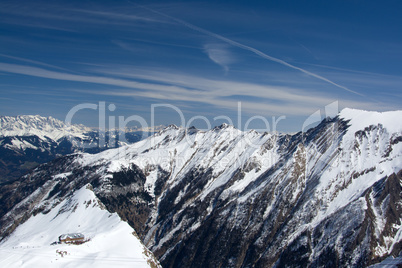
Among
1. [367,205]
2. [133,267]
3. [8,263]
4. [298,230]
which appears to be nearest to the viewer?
[8,263]

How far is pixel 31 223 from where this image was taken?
171250 mm

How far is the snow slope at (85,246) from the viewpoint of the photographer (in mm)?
71875

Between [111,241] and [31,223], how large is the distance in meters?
108

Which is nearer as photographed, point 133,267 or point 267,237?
point 133,267

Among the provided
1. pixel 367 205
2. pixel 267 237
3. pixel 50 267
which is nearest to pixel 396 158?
pixel 367 205

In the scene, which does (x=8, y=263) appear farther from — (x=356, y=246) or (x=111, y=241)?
(x=356, y=246)

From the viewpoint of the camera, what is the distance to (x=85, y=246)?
85000 mm

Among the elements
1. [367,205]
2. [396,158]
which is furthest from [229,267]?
[396,158]

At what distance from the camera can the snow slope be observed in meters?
71.9

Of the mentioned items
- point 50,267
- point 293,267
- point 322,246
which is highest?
point 50,267

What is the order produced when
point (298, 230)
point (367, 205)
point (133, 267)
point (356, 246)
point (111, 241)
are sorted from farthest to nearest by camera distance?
1. point (298, 230)
2. point (367, 205)
3. point (356, 246)
4. point (111, 241)
5. point (133, 267)

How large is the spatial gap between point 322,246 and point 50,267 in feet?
504

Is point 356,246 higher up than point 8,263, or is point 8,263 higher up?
point 8,263

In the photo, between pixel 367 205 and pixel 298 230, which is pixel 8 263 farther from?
pixel 367 205
